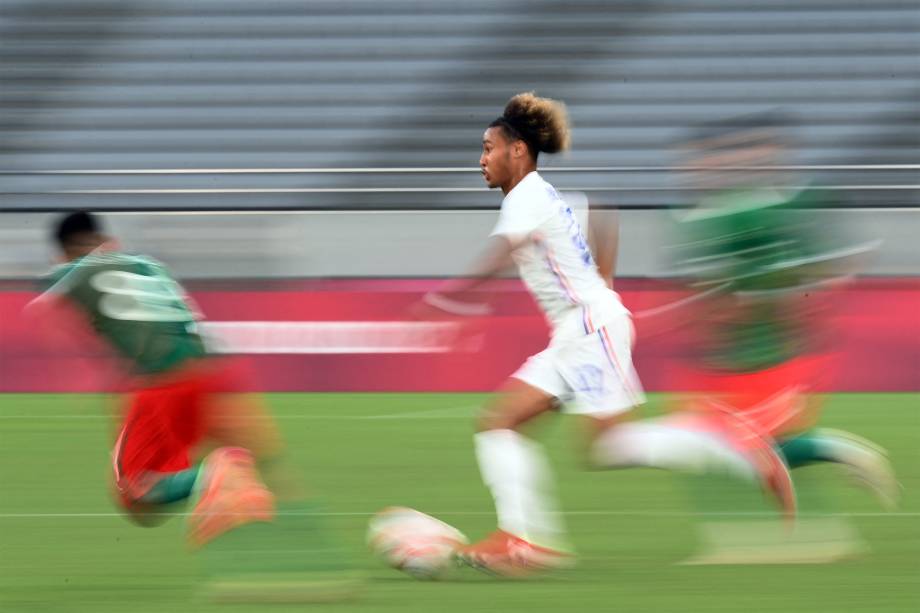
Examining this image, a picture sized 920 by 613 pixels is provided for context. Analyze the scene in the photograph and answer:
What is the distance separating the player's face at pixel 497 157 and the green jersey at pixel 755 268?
61 cm

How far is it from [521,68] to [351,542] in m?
10.0

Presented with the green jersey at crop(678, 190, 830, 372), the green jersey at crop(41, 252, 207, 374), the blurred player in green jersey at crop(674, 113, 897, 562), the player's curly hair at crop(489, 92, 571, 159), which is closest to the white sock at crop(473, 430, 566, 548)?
the blurred player in green jersey at crop(674, 113, 897, 562)

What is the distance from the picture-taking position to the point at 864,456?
17.4ft

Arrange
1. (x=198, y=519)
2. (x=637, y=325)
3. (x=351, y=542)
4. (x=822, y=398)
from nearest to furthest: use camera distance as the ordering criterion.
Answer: (x=198, y=519) < (x=351, y=542) < (x=637, y=325) < (x=822, y=398)

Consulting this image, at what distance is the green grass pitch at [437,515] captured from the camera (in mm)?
4746

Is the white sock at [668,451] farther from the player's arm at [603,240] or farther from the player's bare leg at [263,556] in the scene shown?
the player's bare leg at [263,556]

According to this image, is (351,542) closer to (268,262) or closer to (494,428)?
(494,428)

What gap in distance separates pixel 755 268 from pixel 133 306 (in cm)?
189

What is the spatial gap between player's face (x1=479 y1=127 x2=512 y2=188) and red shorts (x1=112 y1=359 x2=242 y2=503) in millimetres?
1090

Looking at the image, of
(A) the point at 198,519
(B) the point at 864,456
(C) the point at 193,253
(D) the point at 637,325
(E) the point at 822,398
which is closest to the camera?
(A) the point at 198,519

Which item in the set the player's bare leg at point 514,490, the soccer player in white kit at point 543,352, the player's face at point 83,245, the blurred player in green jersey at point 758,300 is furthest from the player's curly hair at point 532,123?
the player's face at point 83,245

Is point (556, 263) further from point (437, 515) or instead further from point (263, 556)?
point (437, 515)

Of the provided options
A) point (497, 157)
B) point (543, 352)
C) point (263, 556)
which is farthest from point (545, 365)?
point (263, 556)

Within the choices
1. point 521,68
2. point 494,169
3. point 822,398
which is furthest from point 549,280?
point 521,68
